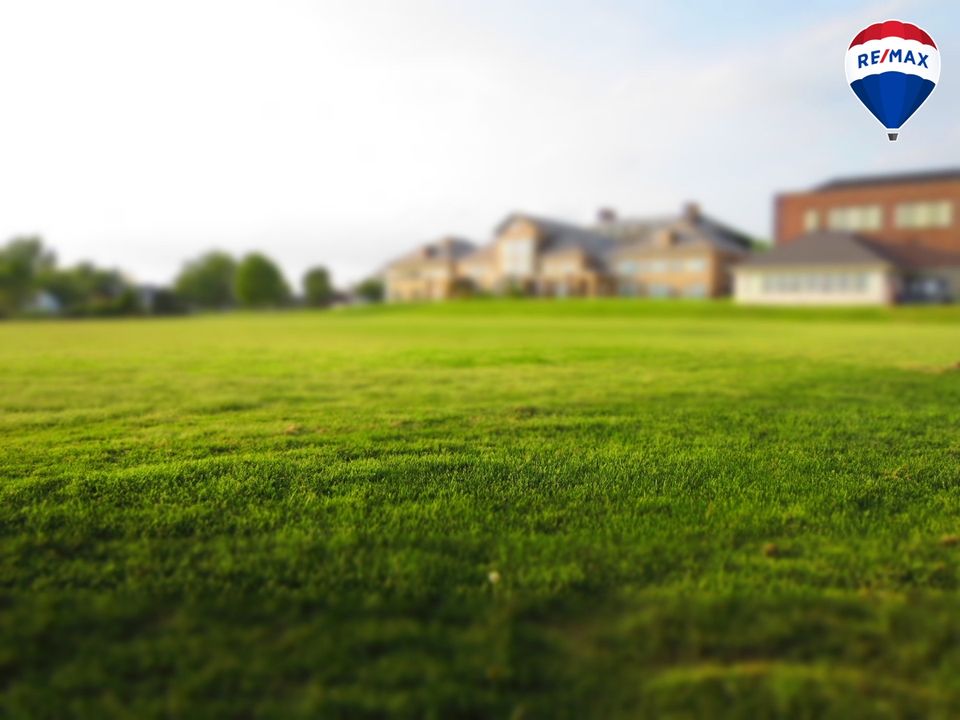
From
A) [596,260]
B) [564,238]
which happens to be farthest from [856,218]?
[564,238]

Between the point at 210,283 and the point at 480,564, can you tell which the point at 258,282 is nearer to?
the point at 210,283

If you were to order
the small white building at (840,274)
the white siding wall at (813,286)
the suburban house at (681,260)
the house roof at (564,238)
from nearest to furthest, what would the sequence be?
the white siding wall at (813,286)
the small white building at (840,274)
the suburban house at (681,260)
the house roof at (564,238)

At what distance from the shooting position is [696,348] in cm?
1511

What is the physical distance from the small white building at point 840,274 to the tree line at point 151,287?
150ft

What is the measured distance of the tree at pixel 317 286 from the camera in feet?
251

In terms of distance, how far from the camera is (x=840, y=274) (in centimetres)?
4709

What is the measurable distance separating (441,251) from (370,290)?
10.5 metres

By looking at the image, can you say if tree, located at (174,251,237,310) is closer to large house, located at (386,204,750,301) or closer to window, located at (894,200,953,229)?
large house, located at (386,204,750,301)

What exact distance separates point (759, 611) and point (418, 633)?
55.1 inches

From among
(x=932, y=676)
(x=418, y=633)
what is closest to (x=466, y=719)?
(x=418, y=633)

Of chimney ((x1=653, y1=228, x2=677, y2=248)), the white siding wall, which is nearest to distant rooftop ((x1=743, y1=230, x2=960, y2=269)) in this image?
the white siding wall

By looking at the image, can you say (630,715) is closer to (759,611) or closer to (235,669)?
(759,611)

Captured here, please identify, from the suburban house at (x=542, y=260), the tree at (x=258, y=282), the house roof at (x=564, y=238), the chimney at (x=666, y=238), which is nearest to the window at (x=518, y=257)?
the suburban house at (x=542, y=260)

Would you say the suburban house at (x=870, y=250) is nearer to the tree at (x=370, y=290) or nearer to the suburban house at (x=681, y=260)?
the suburban house at (x=681, y=260)
